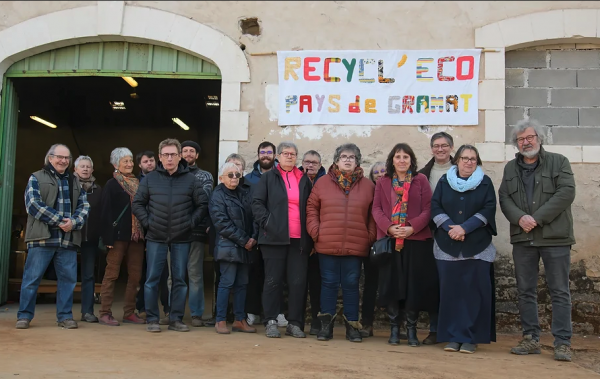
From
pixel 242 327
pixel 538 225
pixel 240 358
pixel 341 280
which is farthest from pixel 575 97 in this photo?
pixel 240 358

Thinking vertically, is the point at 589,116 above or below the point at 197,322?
above

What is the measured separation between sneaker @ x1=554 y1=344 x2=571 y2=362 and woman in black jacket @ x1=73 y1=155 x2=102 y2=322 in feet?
13.6

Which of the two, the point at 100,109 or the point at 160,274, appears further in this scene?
the point at 100,109

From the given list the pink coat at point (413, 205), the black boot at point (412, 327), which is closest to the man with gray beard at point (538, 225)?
the pink coat at point (413, 205)

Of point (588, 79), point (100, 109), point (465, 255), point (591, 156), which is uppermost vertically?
point (100, 109)

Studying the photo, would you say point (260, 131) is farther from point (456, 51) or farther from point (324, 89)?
point (456, 51)

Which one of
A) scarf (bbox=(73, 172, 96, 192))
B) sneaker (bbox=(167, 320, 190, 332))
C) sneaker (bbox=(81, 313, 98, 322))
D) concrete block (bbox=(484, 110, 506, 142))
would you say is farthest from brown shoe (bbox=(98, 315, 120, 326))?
concrete block (bbox=(484, 110, 506, 142))

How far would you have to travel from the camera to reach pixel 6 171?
22.7 ft

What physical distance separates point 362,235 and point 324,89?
2.03 meters

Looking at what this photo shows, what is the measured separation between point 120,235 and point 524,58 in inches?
181

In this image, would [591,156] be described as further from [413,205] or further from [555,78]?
[413,205]

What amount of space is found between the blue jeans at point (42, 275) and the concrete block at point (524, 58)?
16.0ft

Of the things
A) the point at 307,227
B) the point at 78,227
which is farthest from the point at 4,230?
the point at 307,227

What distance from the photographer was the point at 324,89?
654cm
